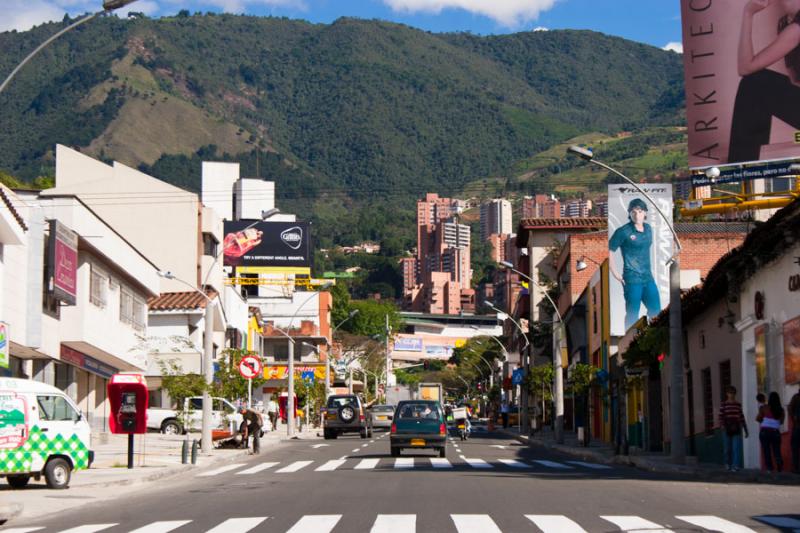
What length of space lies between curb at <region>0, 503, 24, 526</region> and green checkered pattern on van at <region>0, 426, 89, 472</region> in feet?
11.2

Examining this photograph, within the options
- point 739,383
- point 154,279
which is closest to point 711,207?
point 739,383

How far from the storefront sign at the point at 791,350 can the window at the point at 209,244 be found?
51.3 m

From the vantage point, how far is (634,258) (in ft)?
172

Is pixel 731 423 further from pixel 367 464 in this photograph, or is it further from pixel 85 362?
pixel 85 362

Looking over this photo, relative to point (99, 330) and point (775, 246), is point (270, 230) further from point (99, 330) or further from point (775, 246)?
point (775, 246)

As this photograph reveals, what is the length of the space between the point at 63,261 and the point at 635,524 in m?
27.4

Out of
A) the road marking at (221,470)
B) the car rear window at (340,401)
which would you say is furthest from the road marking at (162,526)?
the car rear window at (340,401)

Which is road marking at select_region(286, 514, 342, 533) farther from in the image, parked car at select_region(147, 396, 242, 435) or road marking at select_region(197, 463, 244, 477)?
parked car at select_region(147, 396, 242, 435)

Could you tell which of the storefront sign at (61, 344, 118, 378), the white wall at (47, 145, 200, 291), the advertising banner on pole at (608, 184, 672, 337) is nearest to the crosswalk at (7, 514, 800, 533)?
the storefront sign at (61, 344, 118, 378)

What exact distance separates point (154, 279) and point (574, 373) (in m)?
19.6

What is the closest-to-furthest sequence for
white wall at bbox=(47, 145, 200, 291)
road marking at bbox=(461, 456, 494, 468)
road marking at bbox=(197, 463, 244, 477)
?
road marking at bbox=(197, 463, 244, 477) < road marking at bbox=(461, 456, 494, 468) < white wall at bbox=(47, 145, 200, 291)

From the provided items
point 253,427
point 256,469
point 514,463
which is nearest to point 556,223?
point 253,427

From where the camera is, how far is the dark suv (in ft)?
188

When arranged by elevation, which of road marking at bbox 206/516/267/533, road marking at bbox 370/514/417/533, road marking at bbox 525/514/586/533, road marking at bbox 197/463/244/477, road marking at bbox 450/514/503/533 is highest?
road marking at bbox 525/514/586/533
